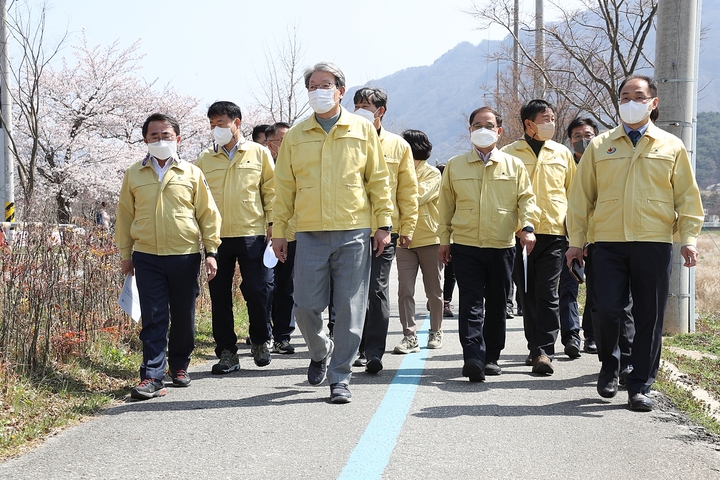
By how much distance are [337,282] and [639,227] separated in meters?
2.19

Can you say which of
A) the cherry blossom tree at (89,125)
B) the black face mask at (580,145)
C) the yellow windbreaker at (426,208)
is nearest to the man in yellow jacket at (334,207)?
the yellow windbreaker at (426,208)

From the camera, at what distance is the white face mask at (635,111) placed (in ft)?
18.6

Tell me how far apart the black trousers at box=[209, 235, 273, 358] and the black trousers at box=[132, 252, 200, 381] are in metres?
0.76

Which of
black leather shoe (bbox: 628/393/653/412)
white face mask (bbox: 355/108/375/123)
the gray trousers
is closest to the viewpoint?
black leather shoe (bbox: 628/393/653/412)

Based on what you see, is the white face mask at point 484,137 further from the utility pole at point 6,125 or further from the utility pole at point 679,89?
the utility pole at point 6,125

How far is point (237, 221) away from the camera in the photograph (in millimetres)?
7141

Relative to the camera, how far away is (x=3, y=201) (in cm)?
1692

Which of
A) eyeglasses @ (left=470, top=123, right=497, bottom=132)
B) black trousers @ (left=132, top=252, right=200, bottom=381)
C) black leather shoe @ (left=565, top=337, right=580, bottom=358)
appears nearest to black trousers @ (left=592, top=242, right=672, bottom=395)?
eyeglasses @ (left=470, top=123, right=497, bottom=132)

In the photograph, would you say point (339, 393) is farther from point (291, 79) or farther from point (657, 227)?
point (291, 79)

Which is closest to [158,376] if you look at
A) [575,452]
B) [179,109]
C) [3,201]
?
[575,452]

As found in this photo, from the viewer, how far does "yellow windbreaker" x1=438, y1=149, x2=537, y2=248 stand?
21.7ft

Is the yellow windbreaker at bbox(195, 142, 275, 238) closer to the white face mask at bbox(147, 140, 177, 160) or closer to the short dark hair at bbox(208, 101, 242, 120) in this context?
the short dark hair at bbox(208, 101, 242, 120)

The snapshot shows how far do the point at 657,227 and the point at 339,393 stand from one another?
2521 millimetres

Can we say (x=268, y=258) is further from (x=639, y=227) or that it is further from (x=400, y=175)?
(x=639, y=227)
